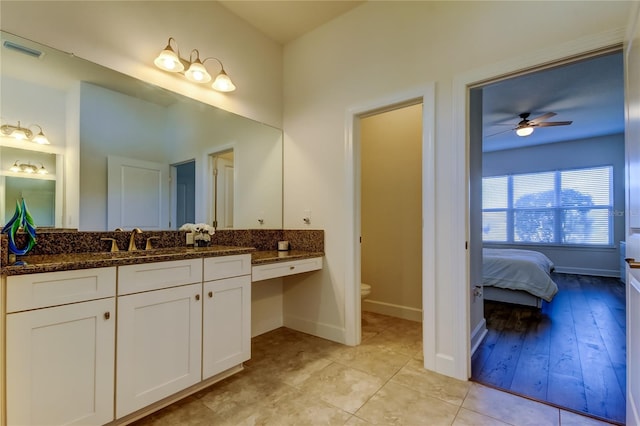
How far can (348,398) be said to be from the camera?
1.77 metres

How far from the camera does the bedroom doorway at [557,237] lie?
1999 millimetres

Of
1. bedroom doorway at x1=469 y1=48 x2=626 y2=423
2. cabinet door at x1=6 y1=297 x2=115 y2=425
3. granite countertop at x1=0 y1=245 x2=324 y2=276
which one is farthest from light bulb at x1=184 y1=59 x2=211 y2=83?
bedroom doorway at x1=469 y1=48 x2=626 y2=423

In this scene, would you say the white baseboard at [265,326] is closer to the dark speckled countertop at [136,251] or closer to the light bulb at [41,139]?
the dark speckled countertop at [136,251]

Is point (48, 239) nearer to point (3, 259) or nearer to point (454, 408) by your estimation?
point (3, 259)

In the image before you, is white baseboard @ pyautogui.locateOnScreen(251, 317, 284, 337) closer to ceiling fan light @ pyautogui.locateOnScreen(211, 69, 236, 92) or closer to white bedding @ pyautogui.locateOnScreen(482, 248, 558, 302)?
ceiling fan light @ pyautogui.locateOnScreen(211, 69, 236, 92)

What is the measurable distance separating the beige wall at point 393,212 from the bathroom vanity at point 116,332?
1.86m

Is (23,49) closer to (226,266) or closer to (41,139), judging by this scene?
(41,139)

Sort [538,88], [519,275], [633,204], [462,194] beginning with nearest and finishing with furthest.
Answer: [633,204] < [462,194] < [538,88] < [519,275]

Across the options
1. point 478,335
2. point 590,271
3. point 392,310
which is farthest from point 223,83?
point 590,271

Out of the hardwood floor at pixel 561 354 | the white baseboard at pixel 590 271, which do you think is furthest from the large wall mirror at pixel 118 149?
the white baseboard at pixel 590 271

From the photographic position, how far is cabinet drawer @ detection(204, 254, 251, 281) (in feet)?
5.99

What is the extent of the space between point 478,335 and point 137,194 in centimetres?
301

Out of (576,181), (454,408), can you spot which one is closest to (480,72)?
(454,408)

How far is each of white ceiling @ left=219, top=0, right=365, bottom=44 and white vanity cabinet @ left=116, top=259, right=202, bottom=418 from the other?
217cm
